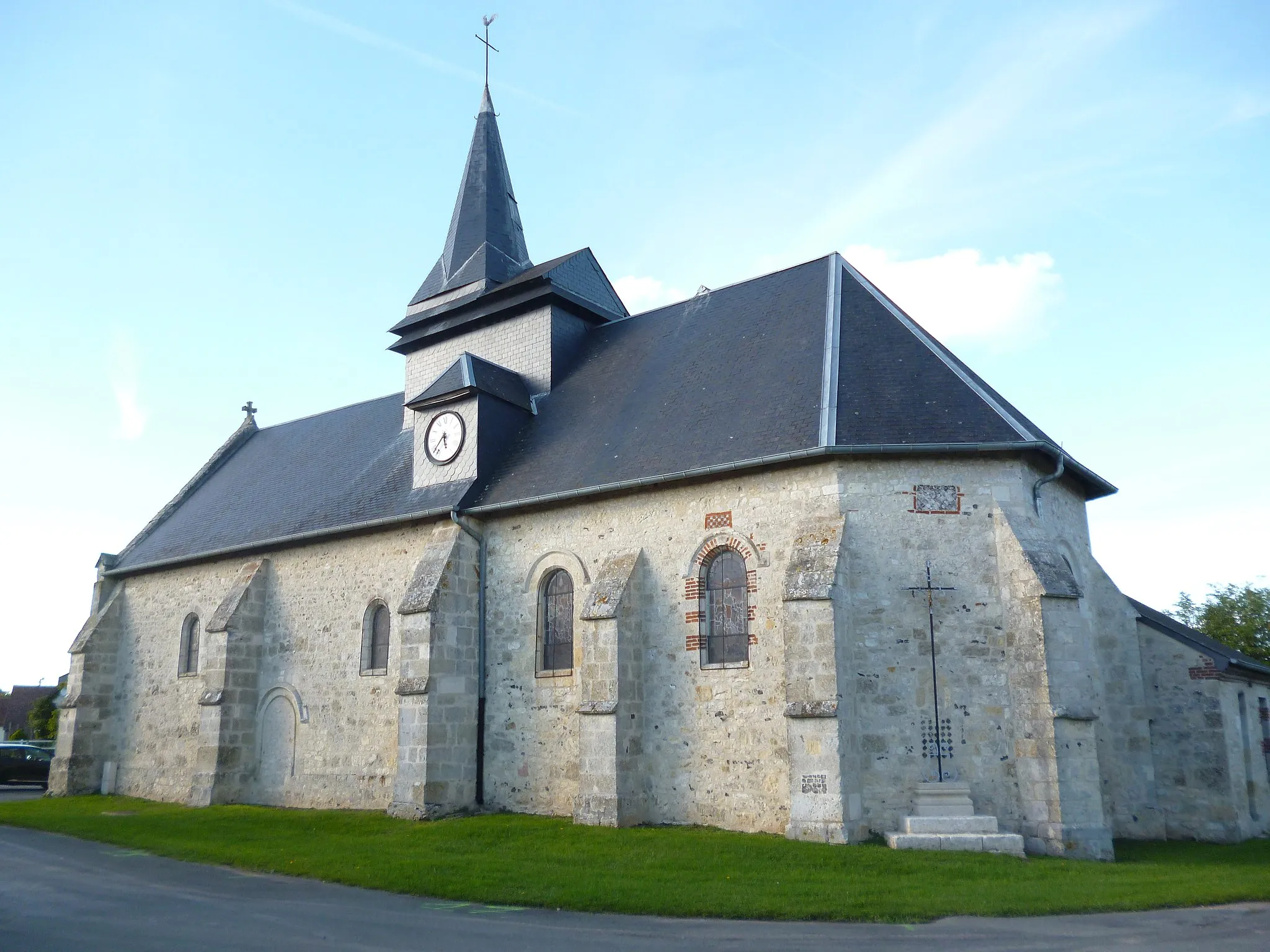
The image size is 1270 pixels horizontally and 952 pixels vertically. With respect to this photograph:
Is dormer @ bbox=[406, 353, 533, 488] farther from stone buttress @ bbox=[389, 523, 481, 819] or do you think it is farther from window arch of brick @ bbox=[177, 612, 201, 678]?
window arch of brick @ bbox=[177, 612, 201, 678]

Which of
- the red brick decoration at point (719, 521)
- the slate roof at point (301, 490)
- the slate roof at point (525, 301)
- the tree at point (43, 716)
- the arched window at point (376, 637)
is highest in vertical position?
the slate roof at point (525, 301)

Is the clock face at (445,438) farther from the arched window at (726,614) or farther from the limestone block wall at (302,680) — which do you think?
the arched window at (726,614)

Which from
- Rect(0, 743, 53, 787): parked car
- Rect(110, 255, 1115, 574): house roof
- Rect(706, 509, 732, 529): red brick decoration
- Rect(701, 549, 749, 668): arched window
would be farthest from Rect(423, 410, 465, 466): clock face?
Rect(0, 743, 53, 787): parked car

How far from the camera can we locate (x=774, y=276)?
19.5 metres

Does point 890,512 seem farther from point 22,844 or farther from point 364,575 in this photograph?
point 22,844

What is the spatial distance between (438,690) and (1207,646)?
12.5 m

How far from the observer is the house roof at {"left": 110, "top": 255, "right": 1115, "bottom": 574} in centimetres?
1495

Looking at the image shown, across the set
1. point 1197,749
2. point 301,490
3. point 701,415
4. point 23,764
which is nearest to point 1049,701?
point 1197,749

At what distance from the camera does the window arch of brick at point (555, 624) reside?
55.8 ft

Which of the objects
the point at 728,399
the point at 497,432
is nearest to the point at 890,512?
the point at 728,399

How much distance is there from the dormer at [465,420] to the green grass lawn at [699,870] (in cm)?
659

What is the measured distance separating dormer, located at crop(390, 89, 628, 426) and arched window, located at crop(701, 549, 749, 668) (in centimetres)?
692

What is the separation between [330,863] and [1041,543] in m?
10.6

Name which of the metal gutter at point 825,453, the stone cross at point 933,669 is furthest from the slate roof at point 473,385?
the stone cross at point 933,669
